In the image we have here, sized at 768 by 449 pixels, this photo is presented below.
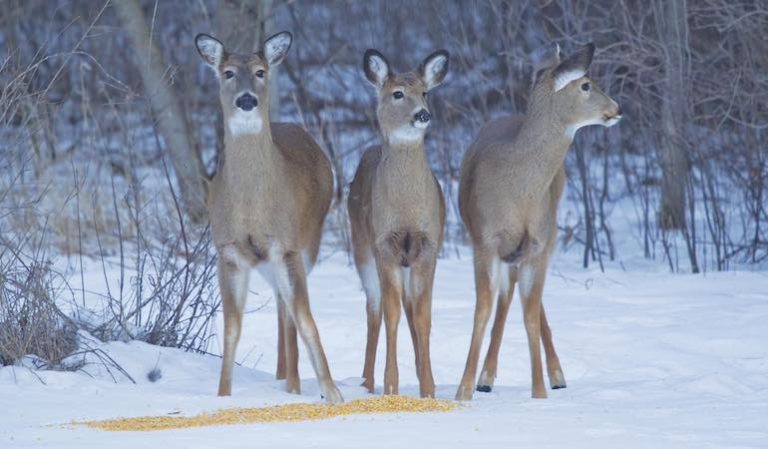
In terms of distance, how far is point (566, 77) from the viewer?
357 inches

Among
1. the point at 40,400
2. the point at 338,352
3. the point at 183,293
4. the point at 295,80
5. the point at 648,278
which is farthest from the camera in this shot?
the point at 295,80

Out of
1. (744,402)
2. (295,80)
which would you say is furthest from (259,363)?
(295,80)

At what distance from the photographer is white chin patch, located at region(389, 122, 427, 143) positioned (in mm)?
8750

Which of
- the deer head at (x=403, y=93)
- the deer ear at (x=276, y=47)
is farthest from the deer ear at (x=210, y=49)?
the deer head at (x=403, y=93)

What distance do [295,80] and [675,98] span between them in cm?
686

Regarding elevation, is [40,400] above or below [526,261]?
below

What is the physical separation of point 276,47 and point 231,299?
1.62m

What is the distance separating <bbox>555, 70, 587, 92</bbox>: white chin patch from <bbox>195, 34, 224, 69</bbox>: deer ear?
207 cm

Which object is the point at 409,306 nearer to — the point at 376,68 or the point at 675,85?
the point at 376,68

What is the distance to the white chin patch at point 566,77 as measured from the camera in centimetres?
906

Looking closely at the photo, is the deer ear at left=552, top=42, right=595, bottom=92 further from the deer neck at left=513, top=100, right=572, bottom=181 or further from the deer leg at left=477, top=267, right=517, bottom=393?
the deer leg at left=477, top=267, right=517, bottom=393

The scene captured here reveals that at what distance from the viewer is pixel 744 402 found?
26.5 feet

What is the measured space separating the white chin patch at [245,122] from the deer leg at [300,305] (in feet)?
2.49

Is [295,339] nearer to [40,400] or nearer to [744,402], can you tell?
[40,400]
